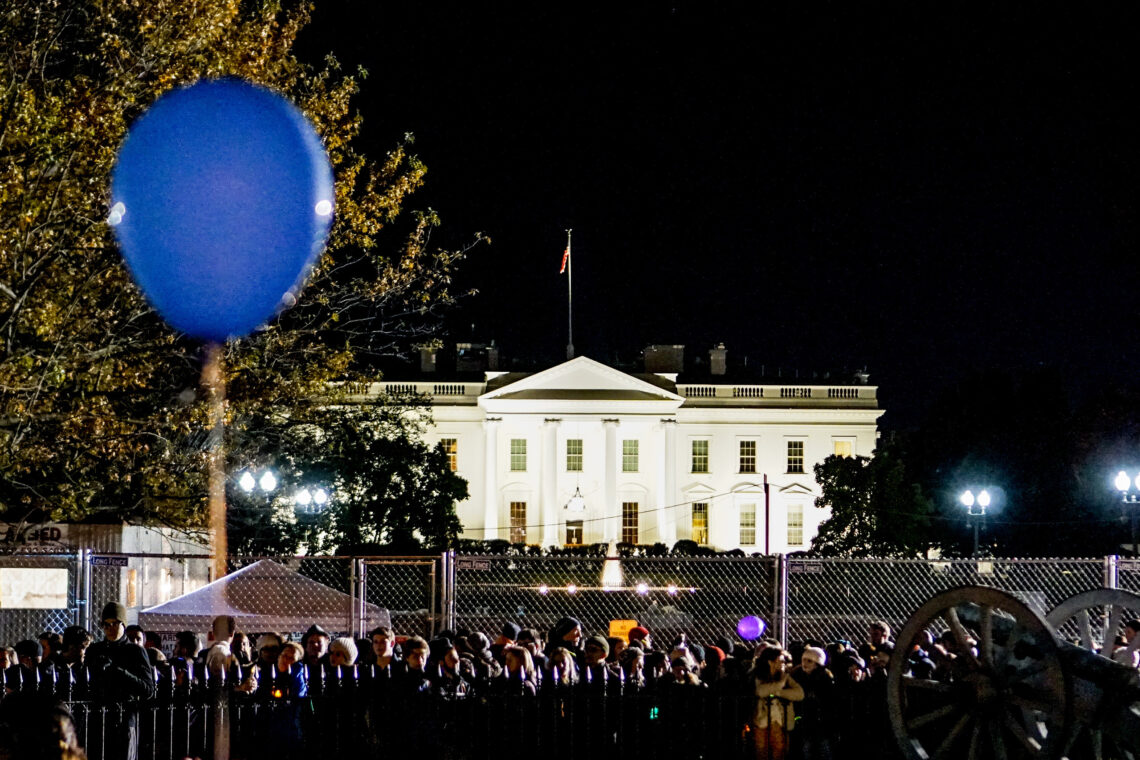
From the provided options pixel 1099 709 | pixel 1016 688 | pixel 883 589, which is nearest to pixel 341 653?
pixel 1016 688

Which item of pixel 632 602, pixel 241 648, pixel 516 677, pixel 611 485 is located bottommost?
pixel 632 602

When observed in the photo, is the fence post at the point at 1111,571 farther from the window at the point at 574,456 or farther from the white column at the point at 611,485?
the window at the point at 574,456

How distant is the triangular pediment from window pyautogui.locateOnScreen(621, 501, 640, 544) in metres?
6.37

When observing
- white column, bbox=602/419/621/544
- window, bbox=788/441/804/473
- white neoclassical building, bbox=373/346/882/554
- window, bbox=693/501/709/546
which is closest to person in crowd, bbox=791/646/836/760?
white neoclassical building, bbox=373/346/882/554

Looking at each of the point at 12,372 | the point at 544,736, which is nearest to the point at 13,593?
the point at 12,372

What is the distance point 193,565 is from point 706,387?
60.3m

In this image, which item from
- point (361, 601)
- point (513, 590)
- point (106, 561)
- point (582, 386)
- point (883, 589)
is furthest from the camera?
point (582, 386)

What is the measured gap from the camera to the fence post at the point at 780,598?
12.0 metres

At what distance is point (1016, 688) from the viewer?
22.0 ft

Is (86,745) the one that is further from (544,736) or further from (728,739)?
(728,739)

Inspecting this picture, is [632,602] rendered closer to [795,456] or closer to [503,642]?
[503,642]

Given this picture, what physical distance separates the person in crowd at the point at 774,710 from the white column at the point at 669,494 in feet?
228

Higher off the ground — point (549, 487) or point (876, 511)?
point (549, 487)

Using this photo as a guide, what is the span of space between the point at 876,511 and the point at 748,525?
26.2 m
